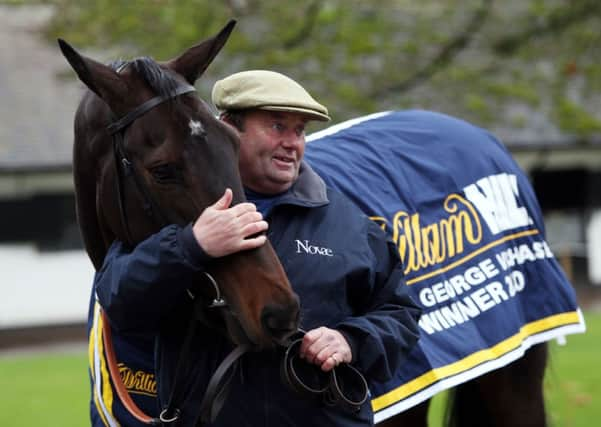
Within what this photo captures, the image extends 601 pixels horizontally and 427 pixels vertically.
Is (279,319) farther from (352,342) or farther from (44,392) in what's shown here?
(44,392)

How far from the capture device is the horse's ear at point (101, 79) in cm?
263

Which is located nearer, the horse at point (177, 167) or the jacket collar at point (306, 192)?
the horse at point (177, 167)

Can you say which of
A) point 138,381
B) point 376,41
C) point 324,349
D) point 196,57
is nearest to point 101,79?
point 196,57

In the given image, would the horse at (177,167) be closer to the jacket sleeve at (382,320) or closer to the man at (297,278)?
the man at (297,278)

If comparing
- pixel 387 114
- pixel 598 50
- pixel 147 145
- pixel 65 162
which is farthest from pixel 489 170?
pixel 65 162

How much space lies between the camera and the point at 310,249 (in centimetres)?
285

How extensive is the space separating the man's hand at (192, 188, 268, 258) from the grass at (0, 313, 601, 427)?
2924 mm

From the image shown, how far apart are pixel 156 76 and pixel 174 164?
24cm

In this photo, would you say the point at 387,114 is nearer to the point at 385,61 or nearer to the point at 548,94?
the point at 385,61

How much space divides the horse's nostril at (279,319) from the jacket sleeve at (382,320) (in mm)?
307

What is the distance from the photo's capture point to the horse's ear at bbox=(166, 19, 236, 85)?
280 cm

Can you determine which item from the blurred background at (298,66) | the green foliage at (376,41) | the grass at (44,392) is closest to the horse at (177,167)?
the grass at (44,392)

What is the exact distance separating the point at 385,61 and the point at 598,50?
2399 millimetres

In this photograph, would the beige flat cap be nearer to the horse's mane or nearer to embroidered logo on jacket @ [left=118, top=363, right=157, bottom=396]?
the horse's mane
